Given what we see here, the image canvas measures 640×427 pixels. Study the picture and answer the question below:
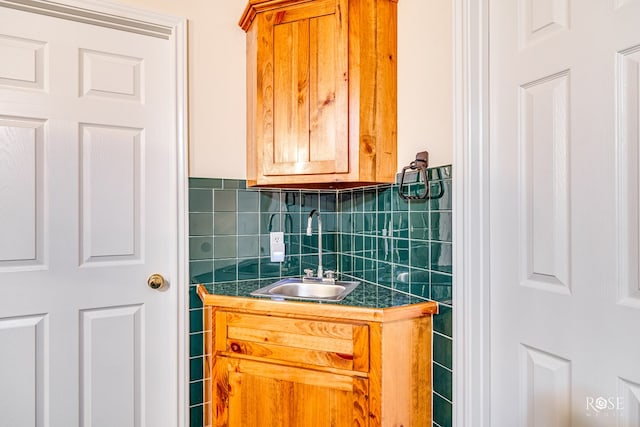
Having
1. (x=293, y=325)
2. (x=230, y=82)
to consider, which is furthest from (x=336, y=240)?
(x=230, y=82)

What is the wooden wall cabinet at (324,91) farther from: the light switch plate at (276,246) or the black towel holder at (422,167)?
the light switch plate at (276,246)

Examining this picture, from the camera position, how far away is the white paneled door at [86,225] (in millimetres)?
1422

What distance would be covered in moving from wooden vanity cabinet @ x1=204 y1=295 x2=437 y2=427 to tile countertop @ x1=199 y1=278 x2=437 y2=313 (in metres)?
0.04

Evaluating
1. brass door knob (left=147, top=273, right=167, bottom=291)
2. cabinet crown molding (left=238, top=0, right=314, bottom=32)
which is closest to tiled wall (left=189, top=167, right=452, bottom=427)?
brass door knob (left=147, top=273, right=167, bottom=291)

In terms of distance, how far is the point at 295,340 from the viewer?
1330 millimetres


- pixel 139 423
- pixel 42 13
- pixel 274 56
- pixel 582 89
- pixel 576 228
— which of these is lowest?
pixel 139 423

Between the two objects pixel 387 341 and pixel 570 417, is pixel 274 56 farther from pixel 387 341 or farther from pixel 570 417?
pixel 570 417

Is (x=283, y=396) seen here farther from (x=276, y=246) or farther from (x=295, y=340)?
(x=276, y=246)

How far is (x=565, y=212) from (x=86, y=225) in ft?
5.72

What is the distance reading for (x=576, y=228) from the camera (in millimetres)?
958

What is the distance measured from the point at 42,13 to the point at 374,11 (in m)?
1.35

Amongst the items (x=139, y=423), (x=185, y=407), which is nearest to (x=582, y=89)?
(x=185, y=407)

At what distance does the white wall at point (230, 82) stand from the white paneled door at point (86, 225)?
0.12 metres

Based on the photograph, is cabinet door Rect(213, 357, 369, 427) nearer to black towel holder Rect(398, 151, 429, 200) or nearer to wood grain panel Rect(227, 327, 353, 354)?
wood grain panel Rect(227, 327, 353, 354)
